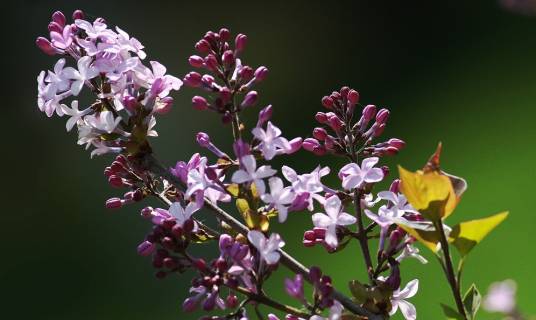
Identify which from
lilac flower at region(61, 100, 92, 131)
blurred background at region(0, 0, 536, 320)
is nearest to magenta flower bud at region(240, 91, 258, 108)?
lilac flower at region(61, 100, 92, 131)

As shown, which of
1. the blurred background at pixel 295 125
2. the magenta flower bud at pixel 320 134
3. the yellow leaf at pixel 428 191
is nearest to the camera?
the yellow leaf at pixel 428 191

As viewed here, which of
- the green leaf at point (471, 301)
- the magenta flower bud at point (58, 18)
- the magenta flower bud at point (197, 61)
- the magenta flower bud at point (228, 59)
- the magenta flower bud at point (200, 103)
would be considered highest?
the magenta flower bud at point (58, 18)

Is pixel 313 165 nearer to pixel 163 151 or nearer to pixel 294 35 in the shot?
pixel 163 151

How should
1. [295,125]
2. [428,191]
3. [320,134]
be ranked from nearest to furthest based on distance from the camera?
1. [428,191]
2. [320,134]
3. [295,125]

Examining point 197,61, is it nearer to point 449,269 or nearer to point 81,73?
point 81,73

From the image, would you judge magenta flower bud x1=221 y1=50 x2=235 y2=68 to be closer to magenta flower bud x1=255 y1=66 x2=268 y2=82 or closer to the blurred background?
magenta flower bud x1=255 y1=66 x2=268 y2=82

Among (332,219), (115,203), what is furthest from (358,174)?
(115,203)

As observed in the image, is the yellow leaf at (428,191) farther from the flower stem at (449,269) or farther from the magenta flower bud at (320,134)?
the magenta flower bud at (320,134)

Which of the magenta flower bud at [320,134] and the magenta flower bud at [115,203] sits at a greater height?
the magenta flower bud at [320,134]

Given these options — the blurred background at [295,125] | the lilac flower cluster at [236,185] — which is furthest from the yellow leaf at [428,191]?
the blurred background at [295,125]
